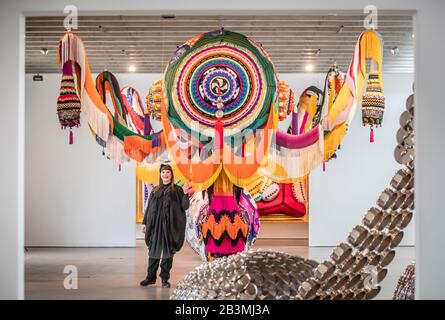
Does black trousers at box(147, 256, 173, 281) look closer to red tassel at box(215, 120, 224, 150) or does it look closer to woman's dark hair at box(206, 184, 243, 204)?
woman's dark hair at box(206, 184, 243, 204)

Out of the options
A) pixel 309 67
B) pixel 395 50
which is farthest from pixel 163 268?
pixel 309 67

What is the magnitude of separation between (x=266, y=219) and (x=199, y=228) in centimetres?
502

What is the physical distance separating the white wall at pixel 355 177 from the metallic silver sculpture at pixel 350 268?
887cm

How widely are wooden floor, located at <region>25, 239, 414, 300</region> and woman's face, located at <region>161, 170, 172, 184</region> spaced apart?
102 centimetres

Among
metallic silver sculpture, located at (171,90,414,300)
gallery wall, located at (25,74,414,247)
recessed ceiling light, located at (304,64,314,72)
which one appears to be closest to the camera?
metallic silver sculpture, located at (171,90,414,300)

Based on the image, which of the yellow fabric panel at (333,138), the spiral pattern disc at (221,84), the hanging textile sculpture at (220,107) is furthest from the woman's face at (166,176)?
the yellow fabric panel at (333,138)

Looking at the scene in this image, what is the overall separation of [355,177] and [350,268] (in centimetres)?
909

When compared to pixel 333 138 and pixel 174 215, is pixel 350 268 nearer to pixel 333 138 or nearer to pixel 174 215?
pixel 333 138

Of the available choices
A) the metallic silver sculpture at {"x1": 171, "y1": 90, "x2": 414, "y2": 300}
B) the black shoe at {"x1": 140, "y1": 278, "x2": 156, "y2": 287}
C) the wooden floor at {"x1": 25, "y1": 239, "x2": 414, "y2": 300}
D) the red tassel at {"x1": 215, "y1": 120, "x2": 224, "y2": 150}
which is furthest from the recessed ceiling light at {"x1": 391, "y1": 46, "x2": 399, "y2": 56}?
the metallic silver sculpture at {"x1": 171, "y1": 90, "x2": 414, "y2": 300}

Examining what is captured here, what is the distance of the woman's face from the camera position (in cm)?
625

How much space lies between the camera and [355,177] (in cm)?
1090
